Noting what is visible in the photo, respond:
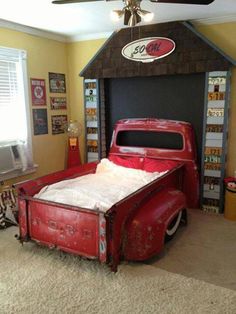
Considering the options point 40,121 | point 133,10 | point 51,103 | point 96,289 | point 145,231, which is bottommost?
point 96,289

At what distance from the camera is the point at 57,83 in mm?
4625

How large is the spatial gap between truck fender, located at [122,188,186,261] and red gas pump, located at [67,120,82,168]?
2081 mm

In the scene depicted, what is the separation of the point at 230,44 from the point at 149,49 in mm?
1010

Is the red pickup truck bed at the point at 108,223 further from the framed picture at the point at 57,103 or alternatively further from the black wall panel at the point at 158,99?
the framed picture at the point at 57,103

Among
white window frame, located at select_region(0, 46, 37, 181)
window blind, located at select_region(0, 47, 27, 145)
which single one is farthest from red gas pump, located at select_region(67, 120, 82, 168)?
window blind, located at select_region(0, 47, 27, 145)

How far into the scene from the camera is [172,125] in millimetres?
4020

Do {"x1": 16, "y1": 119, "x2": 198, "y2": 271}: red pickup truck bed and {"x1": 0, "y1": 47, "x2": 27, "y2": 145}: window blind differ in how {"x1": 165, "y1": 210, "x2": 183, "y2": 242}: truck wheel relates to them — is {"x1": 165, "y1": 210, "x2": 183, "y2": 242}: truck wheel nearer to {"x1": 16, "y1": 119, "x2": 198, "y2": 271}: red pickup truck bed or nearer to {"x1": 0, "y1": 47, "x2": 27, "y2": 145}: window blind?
{"x1": 16, "y1": 119, "x2": 198, "y2": 271}: red pickup truck bed

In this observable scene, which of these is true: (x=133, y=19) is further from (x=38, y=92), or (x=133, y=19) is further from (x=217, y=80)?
(x=38, y=92)

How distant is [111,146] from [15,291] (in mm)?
2572

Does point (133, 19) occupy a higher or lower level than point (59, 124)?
higher

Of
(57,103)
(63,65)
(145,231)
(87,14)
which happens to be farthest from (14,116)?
(145,231)

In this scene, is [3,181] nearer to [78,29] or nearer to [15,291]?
[15,291]

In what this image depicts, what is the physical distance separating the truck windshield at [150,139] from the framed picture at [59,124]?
972 mm

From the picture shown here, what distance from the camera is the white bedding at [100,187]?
9.20 feet
